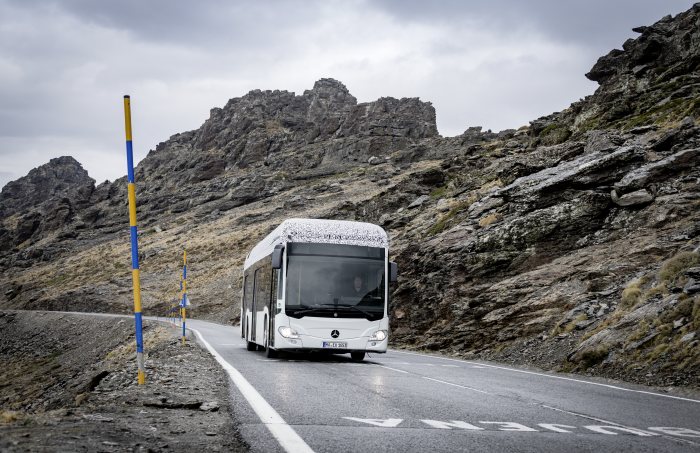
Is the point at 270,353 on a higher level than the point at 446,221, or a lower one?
lower

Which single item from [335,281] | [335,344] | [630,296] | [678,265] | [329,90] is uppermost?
[329,90]

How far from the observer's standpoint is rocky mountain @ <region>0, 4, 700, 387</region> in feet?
56.6

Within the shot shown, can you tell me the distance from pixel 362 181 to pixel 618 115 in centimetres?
6103

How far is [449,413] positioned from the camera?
8008mm

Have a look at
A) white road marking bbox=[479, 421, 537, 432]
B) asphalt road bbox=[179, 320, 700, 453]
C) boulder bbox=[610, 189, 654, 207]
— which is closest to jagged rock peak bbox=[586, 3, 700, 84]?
boulder bbox=[610, 189, 654, 207]

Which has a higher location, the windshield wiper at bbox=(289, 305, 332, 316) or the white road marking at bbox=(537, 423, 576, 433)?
the windshield wiper at bbox=(289, 305, 332, 316)

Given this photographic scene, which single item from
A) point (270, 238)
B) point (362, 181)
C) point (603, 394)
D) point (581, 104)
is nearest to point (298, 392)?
point (603, 394)

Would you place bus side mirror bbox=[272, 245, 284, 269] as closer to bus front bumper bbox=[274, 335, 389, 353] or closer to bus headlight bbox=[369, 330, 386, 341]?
bus front bumper bbox=[274, 335, 389, 353]

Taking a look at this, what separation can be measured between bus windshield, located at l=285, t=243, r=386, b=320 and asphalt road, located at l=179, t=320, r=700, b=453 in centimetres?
253

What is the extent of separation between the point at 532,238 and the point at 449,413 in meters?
18.1

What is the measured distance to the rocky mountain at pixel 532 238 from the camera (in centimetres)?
1725

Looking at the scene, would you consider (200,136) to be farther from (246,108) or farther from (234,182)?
(234,182)

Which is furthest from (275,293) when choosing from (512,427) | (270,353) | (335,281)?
→ (512,427)

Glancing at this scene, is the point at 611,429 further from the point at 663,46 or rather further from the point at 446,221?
the point at 663,46
